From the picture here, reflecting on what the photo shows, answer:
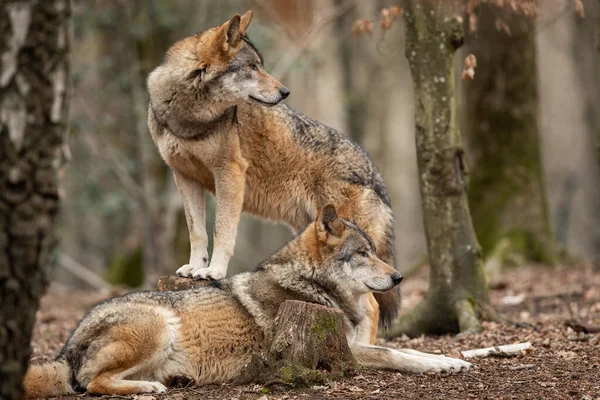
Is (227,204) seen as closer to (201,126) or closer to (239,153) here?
(239,153)

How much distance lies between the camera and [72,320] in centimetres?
1175

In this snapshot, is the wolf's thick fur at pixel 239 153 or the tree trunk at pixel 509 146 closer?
the wolf's thick fur at pixel 239 153

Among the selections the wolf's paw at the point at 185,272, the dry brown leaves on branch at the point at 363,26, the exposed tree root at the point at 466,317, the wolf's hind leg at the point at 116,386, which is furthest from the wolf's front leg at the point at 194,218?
the exposed tree root at the point at 466,317

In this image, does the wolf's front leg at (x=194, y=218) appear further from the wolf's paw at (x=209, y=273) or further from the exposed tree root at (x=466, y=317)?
the exposed tree root at (x=466, y=317)

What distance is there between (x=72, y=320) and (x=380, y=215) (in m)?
6.17

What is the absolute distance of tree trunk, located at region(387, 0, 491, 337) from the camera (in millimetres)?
8414

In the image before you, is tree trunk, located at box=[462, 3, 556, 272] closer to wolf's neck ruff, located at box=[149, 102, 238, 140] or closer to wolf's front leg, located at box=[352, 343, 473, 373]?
wolf's neck ruff, located at box=[149, 102, 238, 140]

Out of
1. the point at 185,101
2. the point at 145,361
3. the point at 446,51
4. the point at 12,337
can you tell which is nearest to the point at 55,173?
the point at 12,337

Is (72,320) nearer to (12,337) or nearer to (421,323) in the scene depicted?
(421,323)

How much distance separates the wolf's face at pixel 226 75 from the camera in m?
7.70

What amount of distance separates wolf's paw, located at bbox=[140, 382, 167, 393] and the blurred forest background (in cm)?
157

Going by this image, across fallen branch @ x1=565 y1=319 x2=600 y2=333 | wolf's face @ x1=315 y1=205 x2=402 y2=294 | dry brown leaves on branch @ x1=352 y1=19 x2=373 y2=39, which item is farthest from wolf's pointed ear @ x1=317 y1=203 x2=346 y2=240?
fallen branch @ x1=565 y1=319 x2=600 y2=333

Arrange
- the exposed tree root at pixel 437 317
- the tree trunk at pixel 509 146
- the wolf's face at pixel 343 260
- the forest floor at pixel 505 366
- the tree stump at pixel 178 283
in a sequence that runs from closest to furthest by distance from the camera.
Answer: the forest floor at pixel 505 366, the wolf's face at pixel 343 260, the tree stump at pixel 178 283, the exposed tree root at pixel 437 317, the tree trunk at pixel 509 146

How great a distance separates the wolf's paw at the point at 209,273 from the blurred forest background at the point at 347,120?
4.98ft
